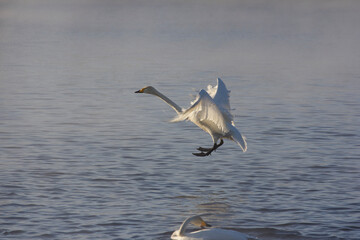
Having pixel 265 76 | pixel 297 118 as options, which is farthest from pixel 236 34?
pixel 297 118

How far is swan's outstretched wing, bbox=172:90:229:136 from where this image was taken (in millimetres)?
10867

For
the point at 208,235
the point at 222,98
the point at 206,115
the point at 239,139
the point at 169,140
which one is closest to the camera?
the point at 208,235

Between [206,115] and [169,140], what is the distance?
3018mm

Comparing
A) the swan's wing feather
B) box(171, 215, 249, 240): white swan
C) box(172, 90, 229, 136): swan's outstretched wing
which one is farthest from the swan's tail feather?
box(171, 215, 249, 240): white swan

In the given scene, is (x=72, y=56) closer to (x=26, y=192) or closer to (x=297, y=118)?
(x=297, y=118)

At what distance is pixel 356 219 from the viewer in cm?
995

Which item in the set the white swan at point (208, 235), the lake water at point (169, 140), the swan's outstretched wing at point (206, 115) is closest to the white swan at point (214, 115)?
the swan's outstretched wing at point (206, 115)

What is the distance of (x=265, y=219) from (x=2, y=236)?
3.13m

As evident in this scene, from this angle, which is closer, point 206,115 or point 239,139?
point 206,115

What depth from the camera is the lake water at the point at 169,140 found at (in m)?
10.1

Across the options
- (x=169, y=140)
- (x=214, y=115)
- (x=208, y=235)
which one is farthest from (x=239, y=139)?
(x=208, y=235)

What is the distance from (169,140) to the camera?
47.2ft

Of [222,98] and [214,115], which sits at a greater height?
[222,98]

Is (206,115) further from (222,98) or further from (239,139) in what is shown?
(222,98)
